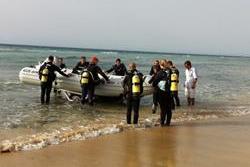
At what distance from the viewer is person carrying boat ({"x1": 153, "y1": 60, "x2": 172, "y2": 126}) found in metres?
9.55

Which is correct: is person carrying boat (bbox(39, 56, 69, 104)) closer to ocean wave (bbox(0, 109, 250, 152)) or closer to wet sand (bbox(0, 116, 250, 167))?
ocean wave (bbox(0, 109, 250, 152))

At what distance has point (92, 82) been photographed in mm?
13273

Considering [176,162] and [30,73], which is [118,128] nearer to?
[176,162]

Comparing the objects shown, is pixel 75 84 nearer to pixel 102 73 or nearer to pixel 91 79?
pixel 91 79

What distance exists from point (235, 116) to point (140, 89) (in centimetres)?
351

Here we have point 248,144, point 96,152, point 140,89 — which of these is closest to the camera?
point 96,152

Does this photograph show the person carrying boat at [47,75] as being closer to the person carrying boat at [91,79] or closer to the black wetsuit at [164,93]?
the person carrying boat at [91,79]

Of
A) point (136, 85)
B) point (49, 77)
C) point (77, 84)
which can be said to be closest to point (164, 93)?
point (136, 85)

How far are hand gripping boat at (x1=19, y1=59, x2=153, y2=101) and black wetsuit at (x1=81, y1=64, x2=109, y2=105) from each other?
345 mm

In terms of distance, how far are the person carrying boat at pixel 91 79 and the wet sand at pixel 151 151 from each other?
4.41 meters

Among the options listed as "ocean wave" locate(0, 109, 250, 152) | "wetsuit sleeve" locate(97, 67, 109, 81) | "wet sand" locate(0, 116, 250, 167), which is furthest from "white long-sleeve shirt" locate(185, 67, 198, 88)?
"wet sand" locate(0, 116, 250, 167)

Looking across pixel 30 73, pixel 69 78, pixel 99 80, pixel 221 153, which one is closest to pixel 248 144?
pixel 221 153

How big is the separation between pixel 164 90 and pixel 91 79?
13.4 ft

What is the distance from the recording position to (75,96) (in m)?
14.9
